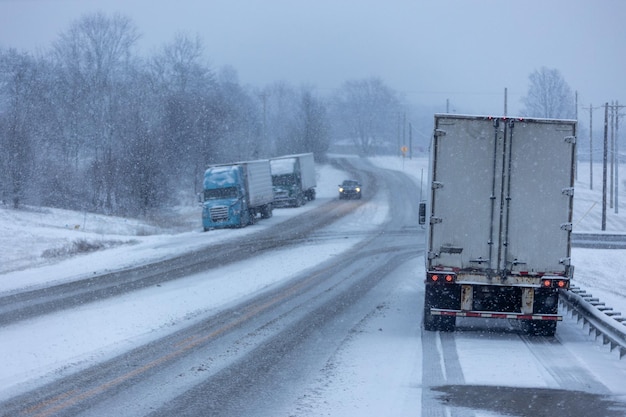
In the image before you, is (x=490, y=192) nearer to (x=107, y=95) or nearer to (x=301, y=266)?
(x=301, y=266)

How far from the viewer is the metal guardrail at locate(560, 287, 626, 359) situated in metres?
11.5

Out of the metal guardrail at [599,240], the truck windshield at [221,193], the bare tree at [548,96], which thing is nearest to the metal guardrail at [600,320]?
the metal guardrail at [599,240]

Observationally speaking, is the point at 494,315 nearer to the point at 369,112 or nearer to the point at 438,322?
the point at 438,322

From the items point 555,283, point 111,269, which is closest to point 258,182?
point 111,269

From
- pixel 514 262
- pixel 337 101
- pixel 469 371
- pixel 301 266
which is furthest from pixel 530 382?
pixel 337 101

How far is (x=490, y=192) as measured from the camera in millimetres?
12500

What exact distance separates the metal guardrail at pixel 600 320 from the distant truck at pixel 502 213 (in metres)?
0.76

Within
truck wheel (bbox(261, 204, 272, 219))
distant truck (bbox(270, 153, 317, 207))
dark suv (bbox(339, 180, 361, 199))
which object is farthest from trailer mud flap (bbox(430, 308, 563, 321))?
dark suv (bbox(339, 180, 361, 199))

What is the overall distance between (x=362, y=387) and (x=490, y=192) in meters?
4.69

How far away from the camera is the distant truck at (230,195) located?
39.3m

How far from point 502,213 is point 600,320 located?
96.7 inches

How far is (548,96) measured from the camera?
95.1 metres

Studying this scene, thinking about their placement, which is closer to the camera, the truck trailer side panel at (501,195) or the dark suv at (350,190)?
the truck trailer side panel at (501,195)

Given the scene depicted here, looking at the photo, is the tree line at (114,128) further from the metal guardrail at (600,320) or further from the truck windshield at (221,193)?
the metal guardrail at (600,320)
